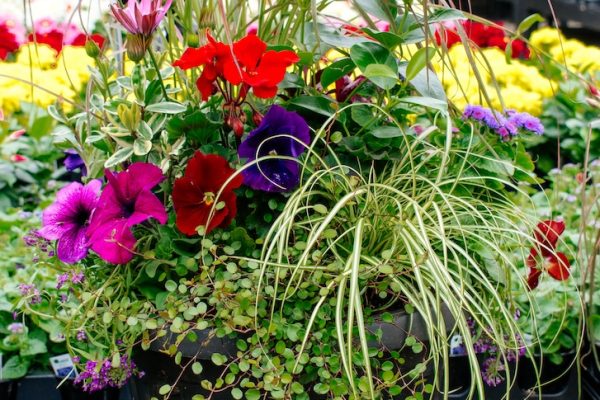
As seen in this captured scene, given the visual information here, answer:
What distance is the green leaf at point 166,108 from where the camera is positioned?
1.00 metres

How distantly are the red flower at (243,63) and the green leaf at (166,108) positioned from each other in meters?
0.05

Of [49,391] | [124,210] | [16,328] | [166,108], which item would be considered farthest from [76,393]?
[166,108]

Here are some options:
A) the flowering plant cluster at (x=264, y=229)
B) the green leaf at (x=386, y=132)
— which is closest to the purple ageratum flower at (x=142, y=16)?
the flowering plant cluster at (x=264, y=229)

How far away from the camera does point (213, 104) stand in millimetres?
1088

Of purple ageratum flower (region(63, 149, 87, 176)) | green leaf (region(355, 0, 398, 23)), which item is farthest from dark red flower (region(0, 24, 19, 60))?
green leaf (region(355, 0, 398, 23))

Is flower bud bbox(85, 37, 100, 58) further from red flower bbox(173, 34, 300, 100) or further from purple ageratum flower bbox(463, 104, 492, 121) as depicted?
purple ageratum flower bbox(463, 104, 492, 121)

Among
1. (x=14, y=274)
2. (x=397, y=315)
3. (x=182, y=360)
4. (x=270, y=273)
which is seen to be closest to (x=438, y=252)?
(x=397, y=315)

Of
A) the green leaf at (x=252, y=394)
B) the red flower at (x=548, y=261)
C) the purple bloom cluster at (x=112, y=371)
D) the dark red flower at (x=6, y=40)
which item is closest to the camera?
the green leaf at (x=252, y=394)

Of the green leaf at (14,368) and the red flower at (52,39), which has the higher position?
the red flower at (52,39)

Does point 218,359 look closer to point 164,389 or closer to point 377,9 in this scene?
point 164,389

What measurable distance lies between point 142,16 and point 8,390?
0.90 meters

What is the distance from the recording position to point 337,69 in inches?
42.0

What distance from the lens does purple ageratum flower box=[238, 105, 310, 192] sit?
990 millimetres

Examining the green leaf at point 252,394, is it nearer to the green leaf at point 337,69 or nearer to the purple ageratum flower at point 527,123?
the green leaf at point 337,69
